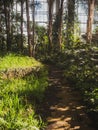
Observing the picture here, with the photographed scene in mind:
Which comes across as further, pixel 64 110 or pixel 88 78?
pixel 88 78

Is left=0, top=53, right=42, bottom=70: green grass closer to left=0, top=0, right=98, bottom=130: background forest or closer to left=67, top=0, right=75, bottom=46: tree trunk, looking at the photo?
left=0, top=0, right=98, bottom=130: background forest

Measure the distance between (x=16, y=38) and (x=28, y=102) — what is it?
16.7 metres

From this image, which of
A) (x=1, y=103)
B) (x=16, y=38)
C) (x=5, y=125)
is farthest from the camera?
(x=16, y=38)

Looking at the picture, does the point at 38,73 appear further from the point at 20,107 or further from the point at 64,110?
Answer: the point at 20,107

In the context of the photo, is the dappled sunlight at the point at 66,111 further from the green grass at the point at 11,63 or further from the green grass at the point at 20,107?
the green grass at the point at 11,63

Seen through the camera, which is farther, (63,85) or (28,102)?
(63,85)

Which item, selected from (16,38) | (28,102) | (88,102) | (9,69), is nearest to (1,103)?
(28,102)

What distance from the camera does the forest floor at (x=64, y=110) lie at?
6.84 metres

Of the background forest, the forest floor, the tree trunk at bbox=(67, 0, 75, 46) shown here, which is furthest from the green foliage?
the tree trunk at bbox=(67, 0, 75, 46)

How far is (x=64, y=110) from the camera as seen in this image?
311 inches

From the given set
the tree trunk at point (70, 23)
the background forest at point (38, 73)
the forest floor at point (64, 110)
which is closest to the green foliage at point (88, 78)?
the background forest at point (38, 73)

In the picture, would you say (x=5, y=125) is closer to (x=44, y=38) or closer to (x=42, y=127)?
(x=42, y=127)

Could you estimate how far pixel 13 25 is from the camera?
984 inches

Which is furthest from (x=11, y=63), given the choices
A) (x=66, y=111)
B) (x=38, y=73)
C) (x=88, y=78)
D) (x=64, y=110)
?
(x=66, y=111)
